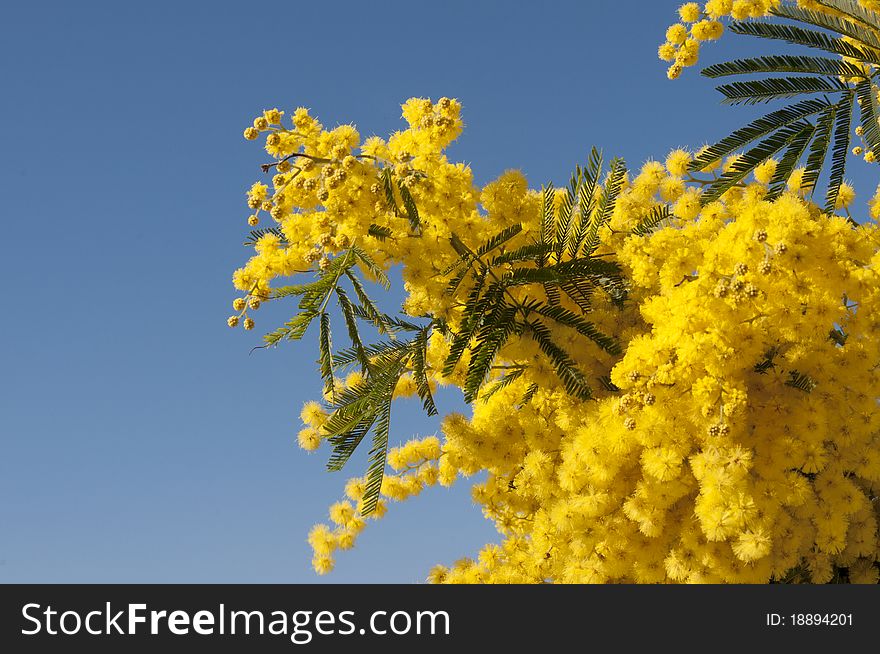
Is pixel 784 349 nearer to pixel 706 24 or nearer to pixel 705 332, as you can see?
pixel 705 332

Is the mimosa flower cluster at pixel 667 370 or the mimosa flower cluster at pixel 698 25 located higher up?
the mimosa flower cluster at pixel 698 25

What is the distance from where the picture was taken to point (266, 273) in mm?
5938

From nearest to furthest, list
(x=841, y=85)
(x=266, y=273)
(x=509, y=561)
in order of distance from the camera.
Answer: (x=266, y=273)
(x=841, y=85)
(x=509, y=561)

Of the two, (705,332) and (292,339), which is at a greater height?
(292,339)

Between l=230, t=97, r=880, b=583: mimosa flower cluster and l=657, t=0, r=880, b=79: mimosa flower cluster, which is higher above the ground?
l=657, t=0, r=880, b=79: mimosa flower cluster

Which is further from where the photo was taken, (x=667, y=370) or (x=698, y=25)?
(x=698, y=25)

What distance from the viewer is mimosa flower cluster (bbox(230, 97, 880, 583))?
16.5ft

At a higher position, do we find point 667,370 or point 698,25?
point 698,25

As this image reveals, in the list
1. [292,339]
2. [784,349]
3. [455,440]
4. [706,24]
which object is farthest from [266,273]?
[706,24]

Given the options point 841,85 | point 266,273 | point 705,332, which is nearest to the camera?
point 705,332

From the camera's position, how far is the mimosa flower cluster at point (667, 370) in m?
5.02

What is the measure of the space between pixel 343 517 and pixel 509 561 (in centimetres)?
140

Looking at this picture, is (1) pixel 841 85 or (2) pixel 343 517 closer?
(1) pixel 841 85

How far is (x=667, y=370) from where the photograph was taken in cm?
499
